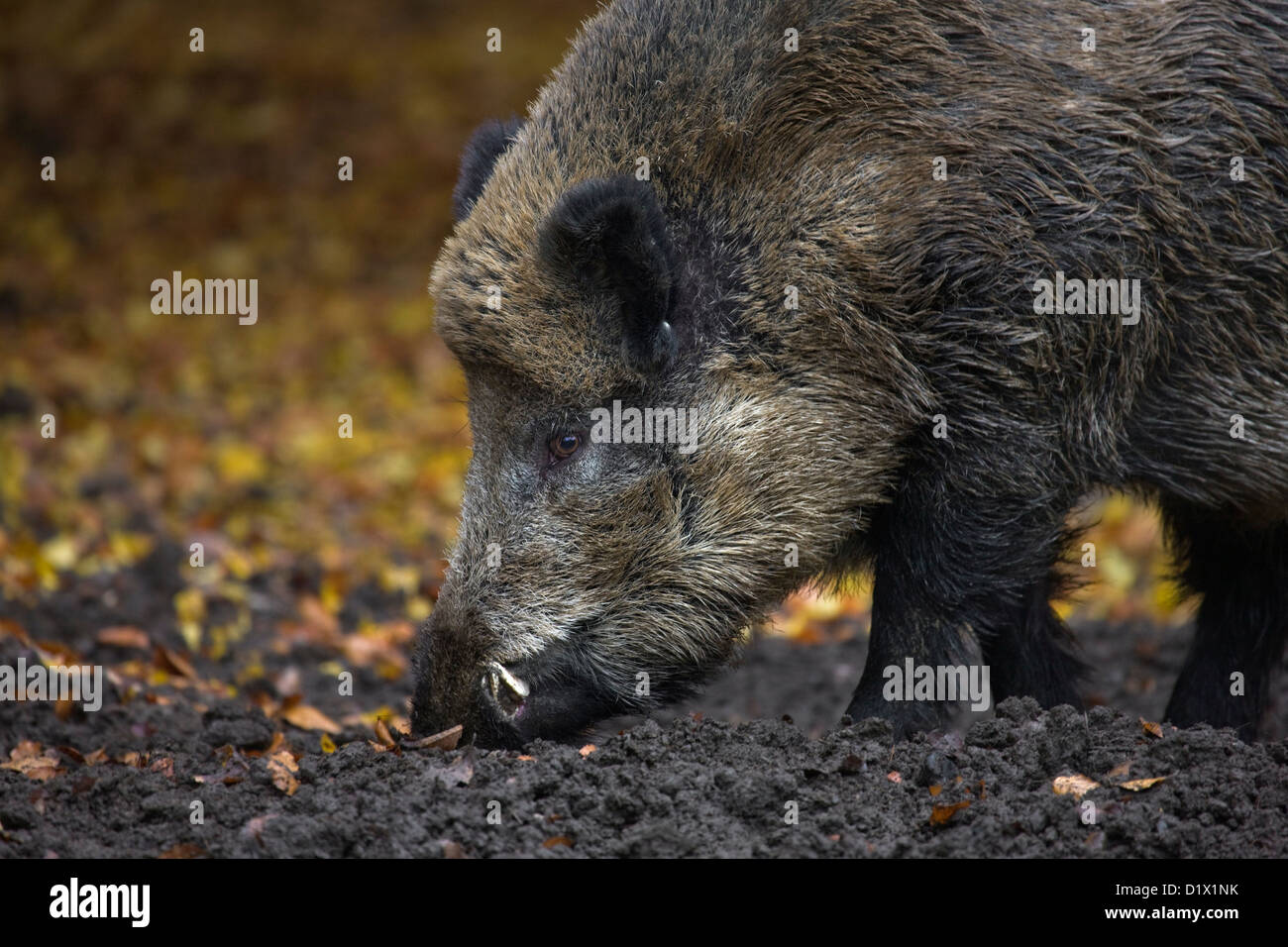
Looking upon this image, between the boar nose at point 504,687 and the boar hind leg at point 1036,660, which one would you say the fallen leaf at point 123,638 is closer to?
the boar nose at point 504,687

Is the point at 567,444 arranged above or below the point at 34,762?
above

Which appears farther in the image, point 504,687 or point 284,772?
point 504,687

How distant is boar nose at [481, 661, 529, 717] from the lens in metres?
4.84

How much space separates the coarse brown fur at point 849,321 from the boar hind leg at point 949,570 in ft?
0.04

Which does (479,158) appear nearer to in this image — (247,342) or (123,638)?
(123,638)

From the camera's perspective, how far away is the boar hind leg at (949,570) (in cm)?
488

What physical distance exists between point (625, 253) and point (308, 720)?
2835mm

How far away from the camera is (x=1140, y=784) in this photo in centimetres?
435

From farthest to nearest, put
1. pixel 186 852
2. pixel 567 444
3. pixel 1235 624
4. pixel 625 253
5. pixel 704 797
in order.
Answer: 1. pixel 1235 624
2. pixel 567 444
3. pixel 625 253
4. pixel 704 797
5. pixel 186 852

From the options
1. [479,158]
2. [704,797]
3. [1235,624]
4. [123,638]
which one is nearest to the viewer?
[704,797]

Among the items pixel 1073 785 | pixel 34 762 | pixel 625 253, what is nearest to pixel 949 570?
pixel 1073 785

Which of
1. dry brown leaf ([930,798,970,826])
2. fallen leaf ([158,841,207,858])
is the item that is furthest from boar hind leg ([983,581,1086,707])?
fallen leaf ([158,841,207,858])
